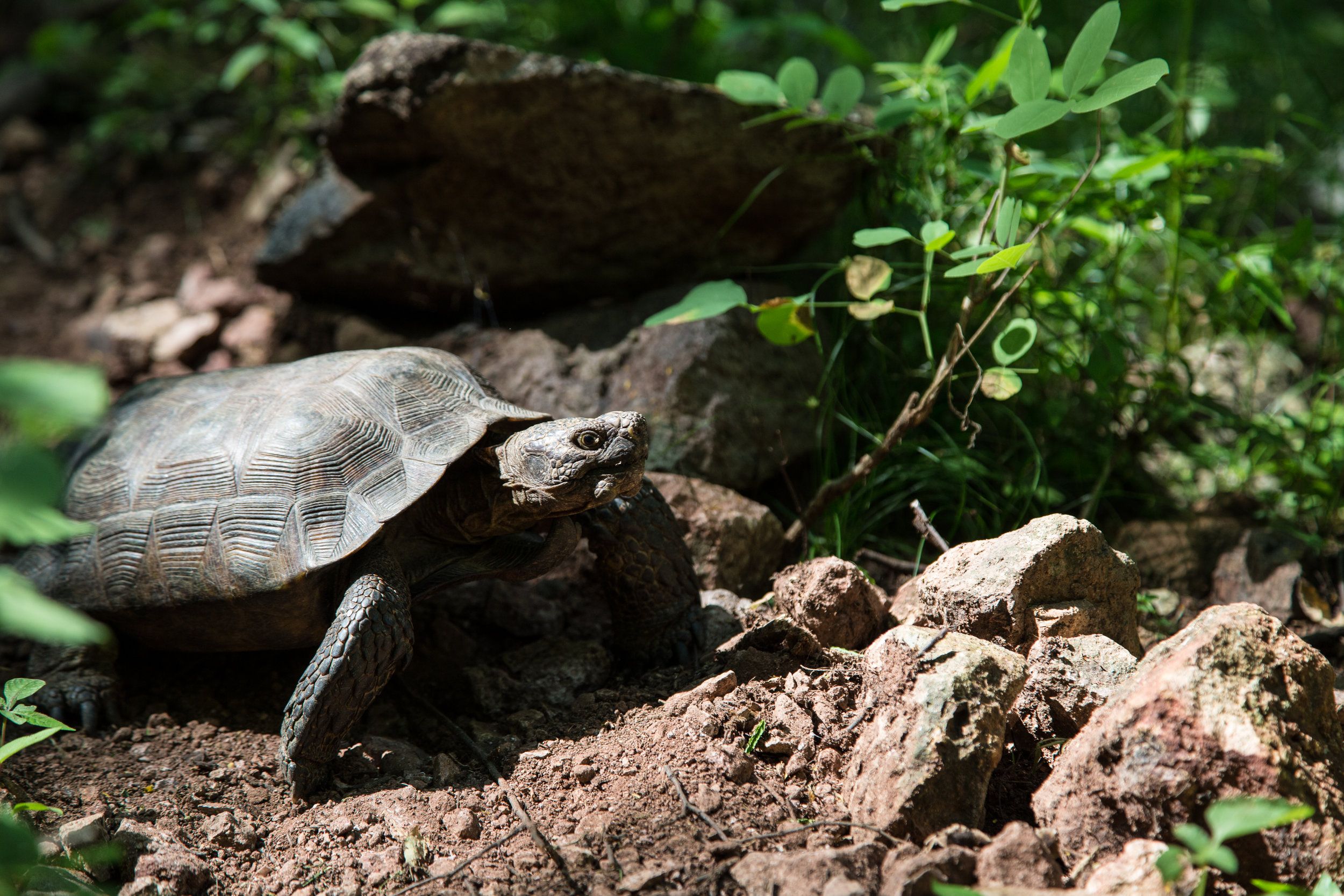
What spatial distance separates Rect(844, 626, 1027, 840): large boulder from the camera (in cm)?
179

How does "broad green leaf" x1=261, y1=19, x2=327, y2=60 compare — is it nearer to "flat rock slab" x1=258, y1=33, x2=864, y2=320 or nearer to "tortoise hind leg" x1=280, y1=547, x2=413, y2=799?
"flat rock slab" x1=258, y1=33, x2=864, y2=320

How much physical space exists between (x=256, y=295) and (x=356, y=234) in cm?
108

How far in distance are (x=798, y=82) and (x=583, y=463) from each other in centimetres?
148

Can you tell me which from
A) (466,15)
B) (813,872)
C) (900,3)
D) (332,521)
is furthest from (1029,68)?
(466,15)

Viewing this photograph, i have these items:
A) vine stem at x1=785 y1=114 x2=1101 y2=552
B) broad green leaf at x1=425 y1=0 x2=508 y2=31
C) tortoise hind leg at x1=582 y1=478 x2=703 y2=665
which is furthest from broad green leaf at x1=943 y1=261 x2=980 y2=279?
broad green leaf at x1=425 y1=0 x2=508 y2=31

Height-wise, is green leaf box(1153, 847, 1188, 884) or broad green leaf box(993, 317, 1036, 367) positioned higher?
broad green leaf box(993, 317, 1036, 367)

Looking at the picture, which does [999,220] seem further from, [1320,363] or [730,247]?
[1320,363]

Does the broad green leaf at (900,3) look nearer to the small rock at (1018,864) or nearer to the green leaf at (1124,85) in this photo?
the green leaf at (1124,85)

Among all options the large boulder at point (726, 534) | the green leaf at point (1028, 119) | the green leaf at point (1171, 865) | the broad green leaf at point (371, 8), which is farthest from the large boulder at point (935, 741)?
the broad green leaf at point (371, 8)

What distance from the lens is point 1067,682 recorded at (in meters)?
2.06

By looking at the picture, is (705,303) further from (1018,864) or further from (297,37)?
(297,37)

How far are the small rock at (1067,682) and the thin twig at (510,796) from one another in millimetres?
1047

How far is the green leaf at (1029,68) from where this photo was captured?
2.31m

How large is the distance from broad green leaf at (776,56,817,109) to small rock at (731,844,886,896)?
2235 mm
